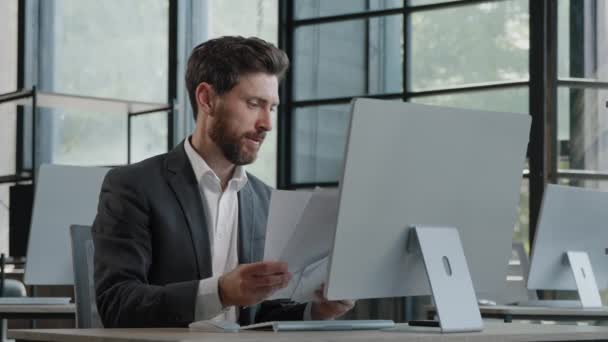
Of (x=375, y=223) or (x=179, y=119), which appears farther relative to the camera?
(x=179, y=119)

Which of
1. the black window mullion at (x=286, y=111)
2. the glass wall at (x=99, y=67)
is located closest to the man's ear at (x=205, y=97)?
the glass wall at (x=99, y=67)

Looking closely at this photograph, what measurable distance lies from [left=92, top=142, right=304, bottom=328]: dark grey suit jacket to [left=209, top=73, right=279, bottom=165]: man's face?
0.45ft

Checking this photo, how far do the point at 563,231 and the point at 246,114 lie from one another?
5.12 ft

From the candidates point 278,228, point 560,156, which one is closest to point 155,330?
point 278,228

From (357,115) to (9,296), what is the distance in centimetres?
275

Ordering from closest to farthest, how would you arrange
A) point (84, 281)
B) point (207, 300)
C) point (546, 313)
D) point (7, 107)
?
point (207, 300) < point (84, 281) < point (546, 313) < point (7, 107)

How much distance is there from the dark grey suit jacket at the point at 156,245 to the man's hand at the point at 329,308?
0.28 feet

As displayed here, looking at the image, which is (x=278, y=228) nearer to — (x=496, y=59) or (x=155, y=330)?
(x=155, y=330)

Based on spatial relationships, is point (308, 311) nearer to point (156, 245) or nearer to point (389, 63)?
point (156, 245)

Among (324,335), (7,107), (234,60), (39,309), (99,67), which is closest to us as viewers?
(324,335)

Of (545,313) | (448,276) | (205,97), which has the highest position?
(205,97)

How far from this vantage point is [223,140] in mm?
2502

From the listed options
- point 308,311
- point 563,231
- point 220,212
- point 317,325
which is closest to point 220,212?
point 220,212

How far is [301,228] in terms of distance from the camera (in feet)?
6.98
